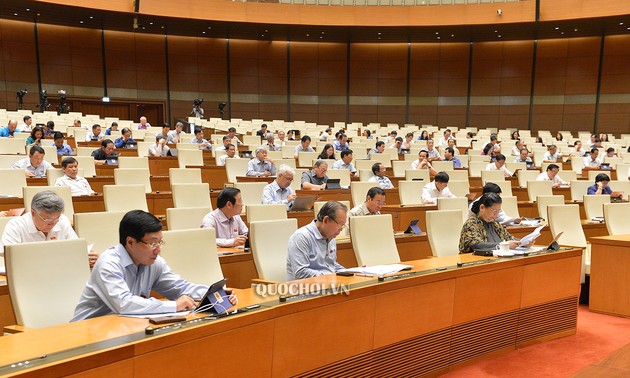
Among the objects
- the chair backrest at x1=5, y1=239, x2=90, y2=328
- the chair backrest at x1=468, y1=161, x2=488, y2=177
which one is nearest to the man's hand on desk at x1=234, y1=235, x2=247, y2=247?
the chair backrest at x1=5, y1=239, x2=90, y2=328

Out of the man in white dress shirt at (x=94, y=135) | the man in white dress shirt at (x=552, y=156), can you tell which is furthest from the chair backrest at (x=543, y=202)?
the man in white dress shirt at (x=94, y=135)

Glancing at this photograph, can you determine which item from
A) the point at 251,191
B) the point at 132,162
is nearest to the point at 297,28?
the point at 132,162

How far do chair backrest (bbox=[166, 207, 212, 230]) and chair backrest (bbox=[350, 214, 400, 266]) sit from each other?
119 centimetres

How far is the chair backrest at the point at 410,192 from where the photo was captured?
7164mm

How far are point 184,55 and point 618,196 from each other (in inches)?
584

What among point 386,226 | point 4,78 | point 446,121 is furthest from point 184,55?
point 386,226

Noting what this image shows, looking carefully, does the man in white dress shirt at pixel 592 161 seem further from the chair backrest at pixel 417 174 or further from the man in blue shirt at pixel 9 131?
the man in blue shirt at pixel 9 131

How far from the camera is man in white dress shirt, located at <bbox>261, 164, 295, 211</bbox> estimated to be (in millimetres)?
6129

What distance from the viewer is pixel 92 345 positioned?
197cm

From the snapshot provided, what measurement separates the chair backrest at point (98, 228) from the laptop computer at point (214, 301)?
5.25 feet

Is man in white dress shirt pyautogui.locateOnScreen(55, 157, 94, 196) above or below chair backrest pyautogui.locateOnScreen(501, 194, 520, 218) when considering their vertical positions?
above

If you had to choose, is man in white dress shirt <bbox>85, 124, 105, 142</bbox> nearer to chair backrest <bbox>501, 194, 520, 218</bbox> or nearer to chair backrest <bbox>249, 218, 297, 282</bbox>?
chair backrest <bbox>501, 194, 520, 218</bbox>

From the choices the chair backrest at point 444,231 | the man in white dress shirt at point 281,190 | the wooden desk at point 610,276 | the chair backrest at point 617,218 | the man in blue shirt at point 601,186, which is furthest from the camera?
the man in blue shirt at point 601,186

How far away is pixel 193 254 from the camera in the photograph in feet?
11.3
